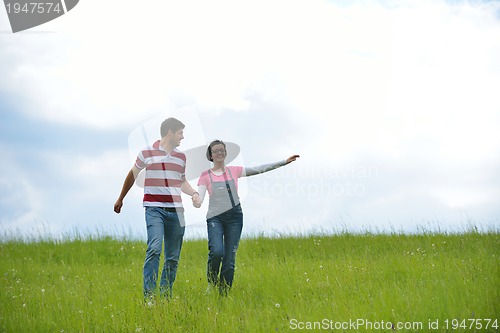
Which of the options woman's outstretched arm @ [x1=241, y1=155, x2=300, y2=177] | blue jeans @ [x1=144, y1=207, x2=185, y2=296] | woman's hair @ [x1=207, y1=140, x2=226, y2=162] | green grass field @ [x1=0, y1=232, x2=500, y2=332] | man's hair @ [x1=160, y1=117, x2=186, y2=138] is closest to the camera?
green grass field @ [x1=0, y1=232, x2=500, y2=332]

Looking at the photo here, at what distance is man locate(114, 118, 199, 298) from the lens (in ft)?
27.2

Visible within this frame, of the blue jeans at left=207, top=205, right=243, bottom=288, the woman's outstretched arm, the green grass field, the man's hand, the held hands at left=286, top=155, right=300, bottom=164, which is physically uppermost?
the held hands at left=286, top=155, right=300, bottom=164

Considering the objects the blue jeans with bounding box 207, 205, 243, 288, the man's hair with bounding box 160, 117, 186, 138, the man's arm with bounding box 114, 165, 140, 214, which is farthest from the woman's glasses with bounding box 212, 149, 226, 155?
the man's arm with bounding box 114, 165, 140, 214

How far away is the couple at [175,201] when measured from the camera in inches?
327

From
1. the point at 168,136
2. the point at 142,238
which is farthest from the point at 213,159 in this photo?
the point at 142,238

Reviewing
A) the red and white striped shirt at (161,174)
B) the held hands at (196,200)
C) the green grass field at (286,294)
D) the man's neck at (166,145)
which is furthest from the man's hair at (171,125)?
the green grass field at (286,294)

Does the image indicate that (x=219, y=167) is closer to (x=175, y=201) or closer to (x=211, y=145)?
(x=211, y=145)

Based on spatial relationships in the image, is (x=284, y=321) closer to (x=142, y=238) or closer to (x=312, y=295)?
(x=312, y=295)

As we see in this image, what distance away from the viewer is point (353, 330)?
6730 millimetres

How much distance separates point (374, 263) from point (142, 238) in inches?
308

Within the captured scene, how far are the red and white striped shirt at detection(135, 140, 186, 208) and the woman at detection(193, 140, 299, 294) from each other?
35 cm

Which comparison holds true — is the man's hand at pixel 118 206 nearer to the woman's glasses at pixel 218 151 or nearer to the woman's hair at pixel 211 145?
the woman's hair at pixel 211 145

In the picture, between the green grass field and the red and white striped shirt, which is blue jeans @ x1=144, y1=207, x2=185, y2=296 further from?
the green grass field

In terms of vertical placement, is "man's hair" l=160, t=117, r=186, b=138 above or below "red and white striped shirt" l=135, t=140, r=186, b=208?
above
